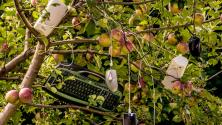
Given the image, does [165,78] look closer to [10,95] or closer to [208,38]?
[208,38]

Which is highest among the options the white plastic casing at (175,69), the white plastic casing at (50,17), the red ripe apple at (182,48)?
the white plastic casing at (50,17)

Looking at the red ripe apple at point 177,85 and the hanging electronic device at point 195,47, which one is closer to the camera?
the hanging electronic device at point 195,47

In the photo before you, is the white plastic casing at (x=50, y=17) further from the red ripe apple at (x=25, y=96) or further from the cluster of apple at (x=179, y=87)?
the cluster of apple at (x=179, y=87)

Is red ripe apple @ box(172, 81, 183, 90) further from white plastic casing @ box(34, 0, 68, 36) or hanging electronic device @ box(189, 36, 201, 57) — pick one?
white plastic casing @ box(34, 0, 68, 36)

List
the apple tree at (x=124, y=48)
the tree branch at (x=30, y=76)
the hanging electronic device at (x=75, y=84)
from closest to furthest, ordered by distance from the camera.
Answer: the apple tree at (x=124, y=48) < the tree branch at (x=30, y=76) < the hanging electronic device at (x=75, y=84)

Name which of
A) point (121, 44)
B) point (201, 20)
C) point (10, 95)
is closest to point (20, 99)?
point (10, 95)

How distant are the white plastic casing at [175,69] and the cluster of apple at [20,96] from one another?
51cm

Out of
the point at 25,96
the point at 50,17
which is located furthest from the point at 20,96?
the point at 50,17

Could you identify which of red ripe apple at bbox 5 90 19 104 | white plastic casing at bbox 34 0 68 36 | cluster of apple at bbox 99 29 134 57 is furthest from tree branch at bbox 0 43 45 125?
cluster of apple at bbox 99 29 134 57

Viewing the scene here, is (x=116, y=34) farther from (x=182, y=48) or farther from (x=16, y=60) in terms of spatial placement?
(x=16, y=60)

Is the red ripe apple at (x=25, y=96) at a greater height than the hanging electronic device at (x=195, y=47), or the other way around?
the hanging electronic device at (x=195, y=47)

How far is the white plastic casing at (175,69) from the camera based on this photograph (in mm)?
1660

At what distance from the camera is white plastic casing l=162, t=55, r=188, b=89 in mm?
1660

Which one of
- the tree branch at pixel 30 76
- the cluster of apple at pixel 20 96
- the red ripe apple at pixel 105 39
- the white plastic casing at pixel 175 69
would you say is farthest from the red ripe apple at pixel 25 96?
the white plastic casing at pixel 175 69
